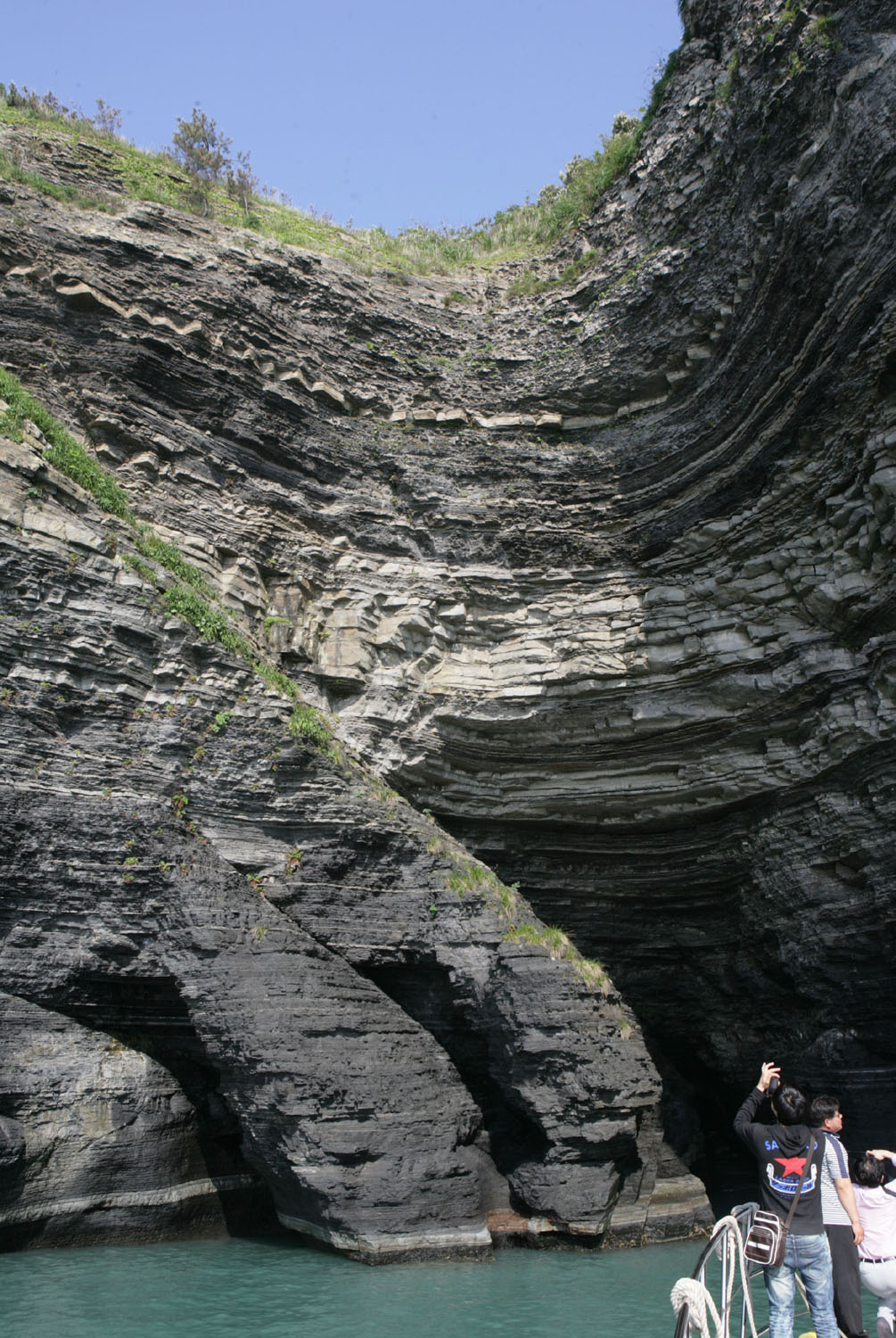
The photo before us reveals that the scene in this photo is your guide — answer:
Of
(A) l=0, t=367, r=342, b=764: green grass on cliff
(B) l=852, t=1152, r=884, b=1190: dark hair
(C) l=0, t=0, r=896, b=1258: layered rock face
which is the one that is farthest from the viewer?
(A) l=0, t=367, r=342, b=764: green grass on cliff

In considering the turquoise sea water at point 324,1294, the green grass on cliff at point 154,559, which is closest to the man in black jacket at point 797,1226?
the turquoise sea water at point 324,1294

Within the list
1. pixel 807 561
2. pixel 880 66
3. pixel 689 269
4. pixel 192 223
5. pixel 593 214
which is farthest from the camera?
pixel 593 214

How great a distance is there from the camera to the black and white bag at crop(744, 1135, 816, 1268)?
4.83m

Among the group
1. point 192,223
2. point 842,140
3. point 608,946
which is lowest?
point 608,946

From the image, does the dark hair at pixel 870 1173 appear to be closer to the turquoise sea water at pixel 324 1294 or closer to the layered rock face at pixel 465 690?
the turquoise sea water at pixel 324 1294

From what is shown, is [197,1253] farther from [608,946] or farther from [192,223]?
[192,223]

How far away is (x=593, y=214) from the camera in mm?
17312

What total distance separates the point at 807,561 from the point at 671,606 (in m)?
2.25

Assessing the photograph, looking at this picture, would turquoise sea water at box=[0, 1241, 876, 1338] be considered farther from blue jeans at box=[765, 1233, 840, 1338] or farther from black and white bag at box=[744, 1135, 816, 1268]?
black and white bag at box=[744, 1135, 816, 1268]

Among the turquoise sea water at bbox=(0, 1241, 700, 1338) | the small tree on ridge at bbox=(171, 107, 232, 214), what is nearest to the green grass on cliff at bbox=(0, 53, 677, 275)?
the small tree on ridge at bbox=(171, 107, 232, 214)

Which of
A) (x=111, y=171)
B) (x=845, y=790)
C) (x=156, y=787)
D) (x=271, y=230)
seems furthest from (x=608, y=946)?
(x=111, y=171)

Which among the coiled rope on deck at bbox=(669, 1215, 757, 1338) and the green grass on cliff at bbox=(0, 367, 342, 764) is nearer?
the coiled rope on deck at bbox=(669, 1215, 757, 1338)

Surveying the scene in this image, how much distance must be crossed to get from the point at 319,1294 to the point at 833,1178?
22.3ft

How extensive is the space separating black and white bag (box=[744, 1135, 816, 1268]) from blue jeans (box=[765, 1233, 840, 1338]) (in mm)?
75
